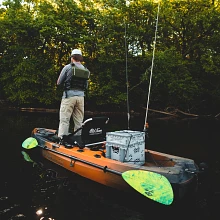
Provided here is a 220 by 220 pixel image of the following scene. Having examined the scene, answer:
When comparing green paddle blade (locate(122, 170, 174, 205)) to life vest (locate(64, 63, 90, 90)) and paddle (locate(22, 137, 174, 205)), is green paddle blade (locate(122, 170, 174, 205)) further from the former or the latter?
life vest (locate(64, 63, 90, 90))

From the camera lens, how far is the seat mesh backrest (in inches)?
218

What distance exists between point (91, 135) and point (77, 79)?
1326 millimetres

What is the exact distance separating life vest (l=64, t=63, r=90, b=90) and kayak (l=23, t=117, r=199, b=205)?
1.00 metres

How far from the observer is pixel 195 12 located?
20.9 metres

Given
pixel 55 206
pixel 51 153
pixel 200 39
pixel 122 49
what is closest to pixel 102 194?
pixel 55 206

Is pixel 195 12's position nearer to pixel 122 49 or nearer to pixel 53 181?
pixel 122 49

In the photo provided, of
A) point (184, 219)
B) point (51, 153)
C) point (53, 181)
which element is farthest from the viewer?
point (51, 153)

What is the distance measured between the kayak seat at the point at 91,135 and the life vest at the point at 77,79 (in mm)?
987

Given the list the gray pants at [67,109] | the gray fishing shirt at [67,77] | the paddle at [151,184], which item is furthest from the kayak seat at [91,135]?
the paddle at [151,184]

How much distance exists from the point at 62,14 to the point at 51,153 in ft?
60.8

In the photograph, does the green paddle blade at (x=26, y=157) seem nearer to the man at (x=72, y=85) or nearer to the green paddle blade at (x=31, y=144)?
the green paddle blade at (x=31, y=144)

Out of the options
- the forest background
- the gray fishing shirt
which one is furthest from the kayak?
the forest background

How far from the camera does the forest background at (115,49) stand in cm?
2017

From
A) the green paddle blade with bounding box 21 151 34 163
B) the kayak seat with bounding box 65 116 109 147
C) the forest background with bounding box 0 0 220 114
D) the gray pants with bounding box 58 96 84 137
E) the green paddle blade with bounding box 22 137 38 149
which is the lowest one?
the green paddle blade with bounding box 21 151 34 163
